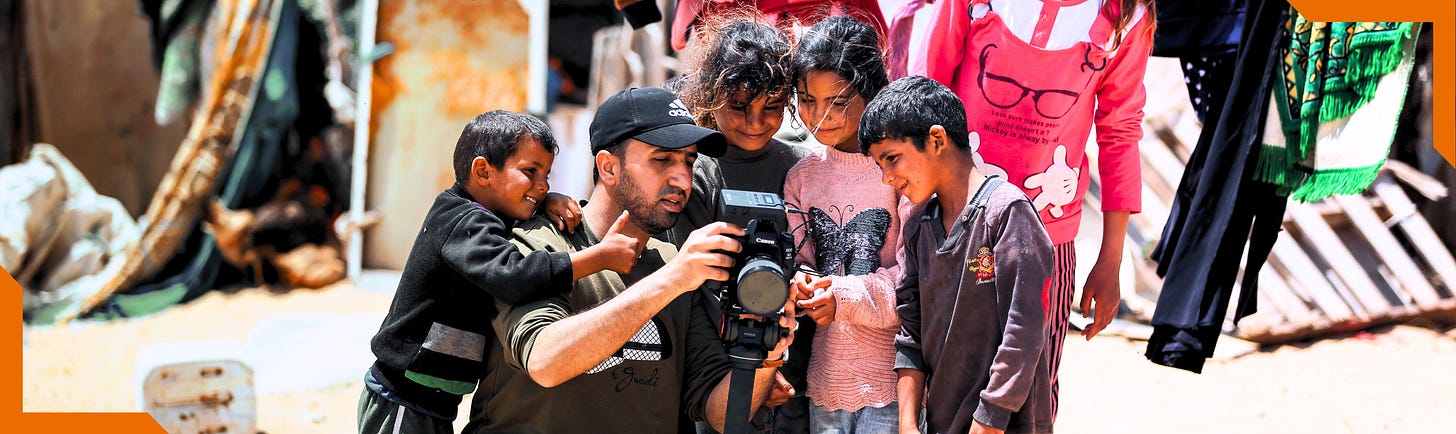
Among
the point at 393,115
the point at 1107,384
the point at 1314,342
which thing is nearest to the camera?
the point at 1107,384

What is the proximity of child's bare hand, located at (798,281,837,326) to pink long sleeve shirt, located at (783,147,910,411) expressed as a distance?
1.3 inches

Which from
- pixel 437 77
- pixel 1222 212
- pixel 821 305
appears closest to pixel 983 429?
pixel 821 305

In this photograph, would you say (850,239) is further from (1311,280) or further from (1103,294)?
(1311,280)

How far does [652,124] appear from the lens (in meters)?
2.35

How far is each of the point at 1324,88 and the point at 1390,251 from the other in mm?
3435

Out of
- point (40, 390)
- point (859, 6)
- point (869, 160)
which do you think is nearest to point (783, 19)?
point (859, 6)

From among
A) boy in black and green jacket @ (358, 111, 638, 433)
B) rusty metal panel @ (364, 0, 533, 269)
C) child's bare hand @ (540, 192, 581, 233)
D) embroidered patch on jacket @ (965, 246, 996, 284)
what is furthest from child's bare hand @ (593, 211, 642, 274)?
rusty metal panel @ (364, 0, 533, 269)

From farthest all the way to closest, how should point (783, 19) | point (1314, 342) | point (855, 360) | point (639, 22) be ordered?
1. point (1314, 342)
2. point (639, 22)
3. point (783, 19)
4. point (855, 360)

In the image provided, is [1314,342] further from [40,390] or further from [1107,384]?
[40,390]

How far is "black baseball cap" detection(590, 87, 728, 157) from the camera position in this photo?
7.61ft

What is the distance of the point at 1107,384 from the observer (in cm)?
568

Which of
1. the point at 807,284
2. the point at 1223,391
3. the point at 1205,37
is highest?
the point at 1205,37

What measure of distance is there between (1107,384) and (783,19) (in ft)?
11.1

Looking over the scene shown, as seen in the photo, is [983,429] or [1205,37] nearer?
[983,429]
